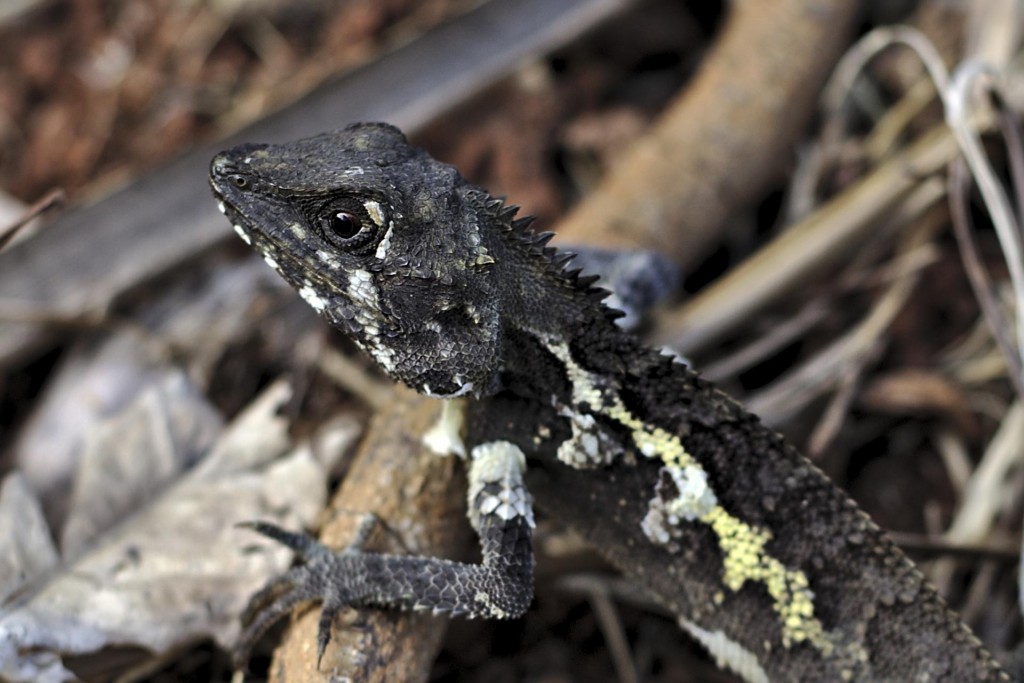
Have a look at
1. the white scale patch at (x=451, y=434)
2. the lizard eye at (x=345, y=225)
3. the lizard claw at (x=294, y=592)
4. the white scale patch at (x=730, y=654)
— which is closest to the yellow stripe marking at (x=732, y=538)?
the white scale patch at (x=730, y=654)

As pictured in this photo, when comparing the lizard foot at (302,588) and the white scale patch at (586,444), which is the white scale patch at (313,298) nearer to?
the lizard foot at (302,588)

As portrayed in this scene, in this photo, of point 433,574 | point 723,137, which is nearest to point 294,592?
point 433,574

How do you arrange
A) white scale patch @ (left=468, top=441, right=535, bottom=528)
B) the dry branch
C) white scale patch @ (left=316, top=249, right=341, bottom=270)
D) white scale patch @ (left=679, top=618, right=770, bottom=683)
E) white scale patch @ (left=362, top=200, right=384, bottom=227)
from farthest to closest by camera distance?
the dry branch → white scale patch @ (left=679, top=618, right=770, bottom=683) → white scale patch @ (left=468, top=441, right=535, bottom=528) → white scale patch @ (left=316, top=249, right=341, bottom=270) → white scale patch @ (left=362, top=200, right=384, bottom=227)

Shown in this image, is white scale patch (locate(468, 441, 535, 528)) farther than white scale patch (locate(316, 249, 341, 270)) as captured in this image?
Yes

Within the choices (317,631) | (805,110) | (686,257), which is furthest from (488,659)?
(805,110)

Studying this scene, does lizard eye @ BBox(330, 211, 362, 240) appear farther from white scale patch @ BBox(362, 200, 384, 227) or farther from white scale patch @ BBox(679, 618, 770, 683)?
white scale patch @ BBox(679, 618, 770, 683)

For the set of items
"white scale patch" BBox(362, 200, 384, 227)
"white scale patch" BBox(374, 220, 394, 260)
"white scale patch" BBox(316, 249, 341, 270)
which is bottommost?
"white scale patch" BBox(316, 249, 341, 270)

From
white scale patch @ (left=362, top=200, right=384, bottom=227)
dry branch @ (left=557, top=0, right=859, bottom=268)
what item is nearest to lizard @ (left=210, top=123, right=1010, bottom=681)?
white scale patch @ (left=362, top=200, right=384, bottom=227)

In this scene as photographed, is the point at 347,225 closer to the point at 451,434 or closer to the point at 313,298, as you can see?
the point at 313,298

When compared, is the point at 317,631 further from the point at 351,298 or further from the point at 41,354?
the point at 41,354

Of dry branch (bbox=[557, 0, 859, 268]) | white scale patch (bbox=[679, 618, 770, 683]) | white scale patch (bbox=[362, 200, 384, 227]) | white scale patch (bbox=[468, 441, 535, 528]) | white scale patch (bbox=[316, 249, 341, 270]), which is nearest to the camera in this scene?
white scale patch (bbox=[362, 200, 384, 227])
